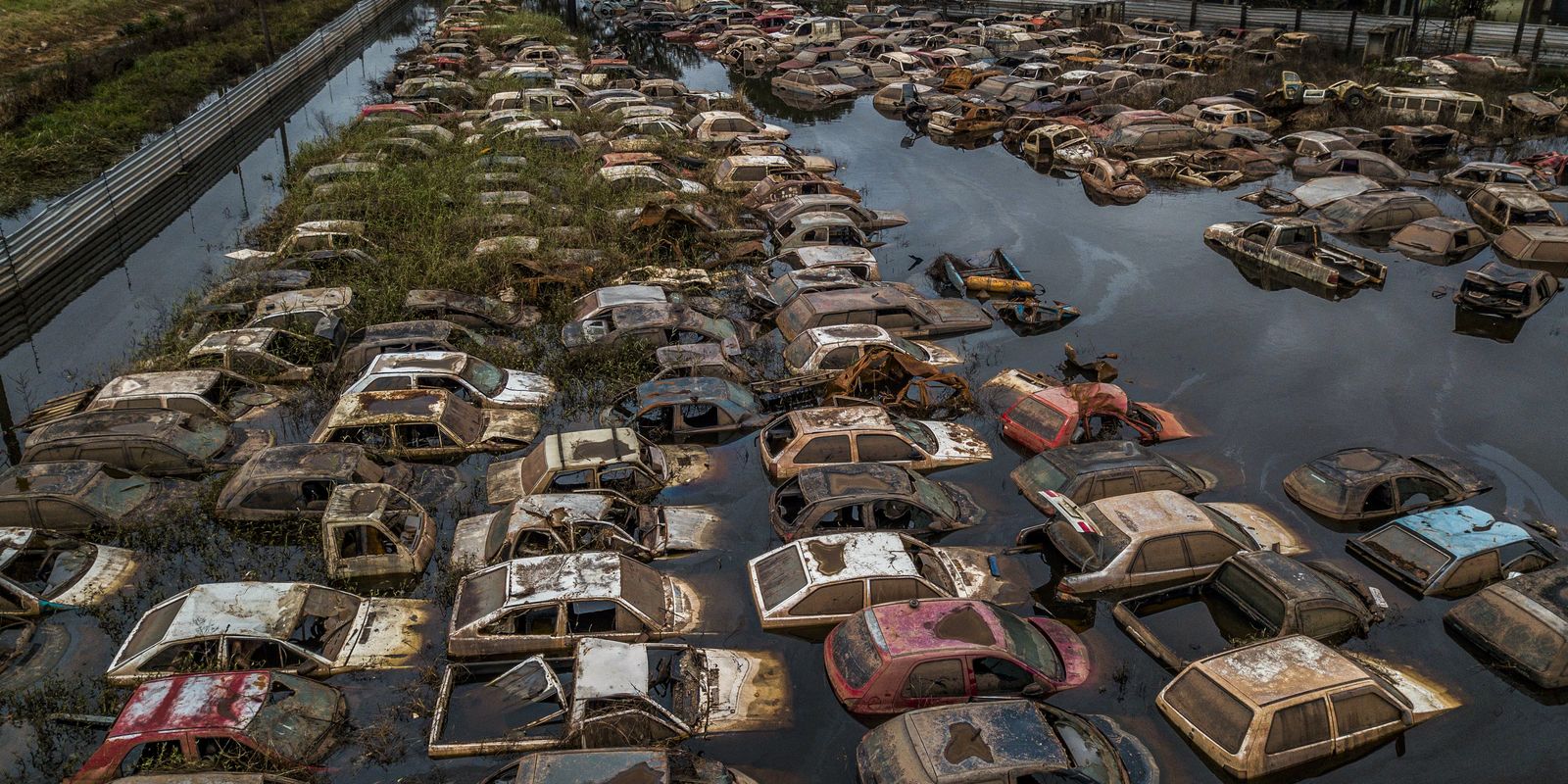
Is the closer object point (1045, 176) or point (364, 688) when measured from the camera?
point (364, 688)

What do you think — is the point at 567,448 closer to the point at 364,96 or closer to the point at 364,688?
the point at 364,688

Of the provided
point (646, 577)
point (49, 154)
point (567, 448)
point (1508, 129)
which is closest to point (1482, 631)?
point (646, 577)

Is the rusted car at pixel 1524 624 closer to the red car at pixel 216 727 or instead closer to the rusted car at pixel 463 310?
the red car at pixel 216 727

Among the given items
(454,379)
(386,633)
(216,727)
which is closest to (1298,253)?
(454,379)

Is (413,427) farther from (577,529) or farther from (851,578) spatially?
(851,578)

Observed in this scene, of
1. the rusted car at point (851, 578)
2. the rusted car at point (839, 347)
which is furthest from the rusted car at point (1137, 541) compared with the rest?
the rusted car at point (839, 347)

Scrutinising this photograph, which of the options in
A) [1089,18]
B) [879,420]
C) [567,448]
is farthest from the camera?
[1089,18]

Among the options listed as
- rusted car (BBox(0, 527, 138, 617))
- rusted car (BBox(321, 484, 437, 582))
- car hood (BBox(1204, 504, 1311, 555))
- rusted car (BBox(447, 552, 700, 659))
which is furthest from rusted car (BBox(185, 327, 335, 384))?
car hood (BBox(1204, 504, 1311, 555))
